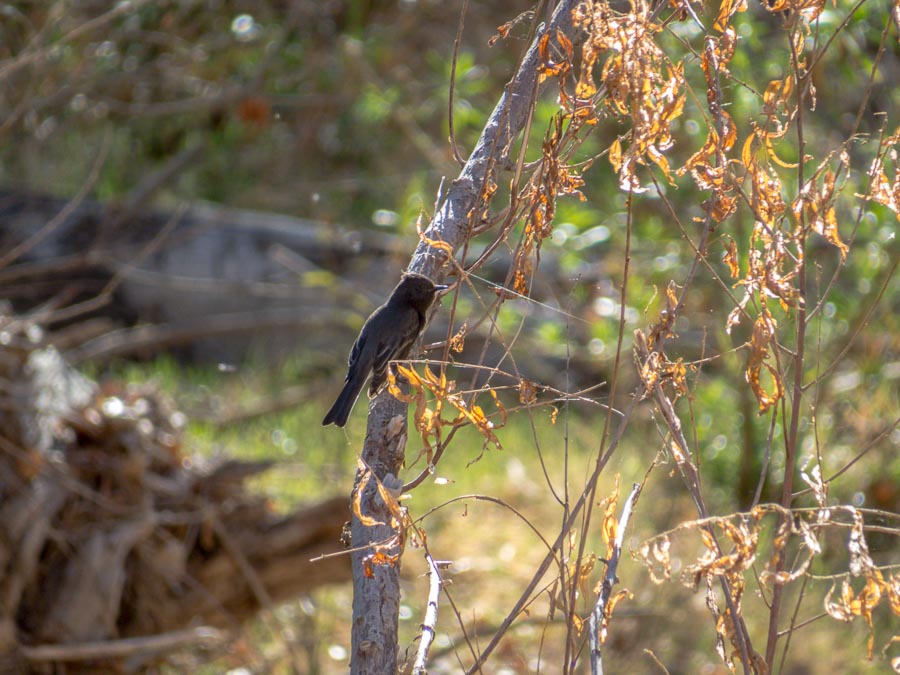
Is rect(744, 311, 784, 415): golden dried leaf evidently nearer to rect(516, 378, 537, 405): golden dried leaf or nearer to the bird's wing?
rect(516, 378, 537, 405): golden dried leaf

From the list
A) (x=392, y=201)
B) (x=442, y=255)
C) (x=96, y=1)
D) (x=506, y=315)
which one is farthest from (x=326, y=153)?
(x=442, y=255)

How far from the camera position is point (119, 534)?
14.9 ft

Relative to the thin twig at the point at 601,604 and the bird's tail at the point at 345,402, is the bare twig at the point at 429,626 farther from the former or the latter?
the bird's tail at the point at 345,402

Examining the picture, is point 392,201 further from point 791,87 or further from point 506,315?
point 791,87

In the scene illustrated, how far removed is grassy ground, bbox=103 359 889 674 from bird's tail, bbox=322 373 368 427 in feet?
2.88

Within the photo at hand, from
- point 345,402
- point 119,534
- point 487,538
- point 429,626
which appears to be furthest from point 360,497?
point 487,538

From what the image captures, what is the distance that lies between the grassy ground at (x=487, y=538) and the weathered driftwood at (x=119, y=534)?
0.35 meters

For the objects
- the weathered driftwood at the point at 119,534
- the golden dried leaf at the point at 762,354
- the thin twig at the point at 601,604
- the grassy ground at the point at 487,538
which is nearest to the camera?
the thin twig at the point at 601,604

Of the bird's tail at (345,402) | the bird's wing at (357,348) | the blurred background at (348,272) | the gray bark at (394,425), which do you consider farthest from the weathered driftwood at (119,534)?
the gray bark at (394,425)

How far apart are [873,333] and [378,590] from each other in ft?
14.2

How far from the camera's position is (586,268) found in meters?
6.96

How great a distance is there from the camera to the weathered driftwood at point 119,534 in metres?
4.45

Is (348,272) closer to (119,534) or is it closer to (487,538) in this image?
(487,538)

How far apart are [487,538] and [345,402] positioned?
3326 mm
